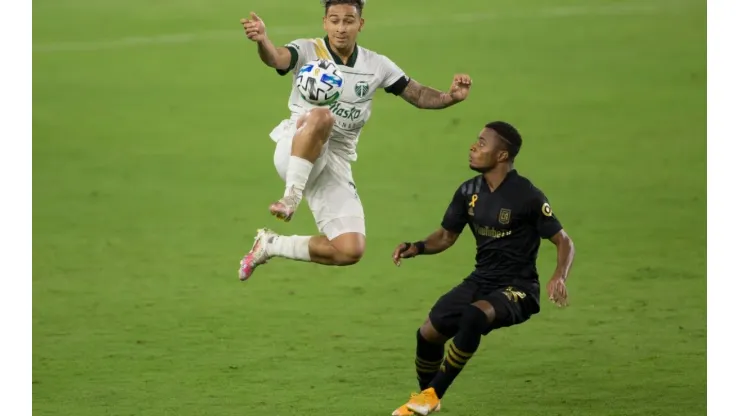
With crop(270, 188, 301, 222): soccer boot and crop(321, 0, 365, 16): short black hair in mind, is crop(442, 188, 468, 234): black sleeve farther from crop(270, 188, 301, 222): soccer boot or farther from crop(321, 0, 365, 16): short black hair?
crop(321, 0, 365, 16): short black hair

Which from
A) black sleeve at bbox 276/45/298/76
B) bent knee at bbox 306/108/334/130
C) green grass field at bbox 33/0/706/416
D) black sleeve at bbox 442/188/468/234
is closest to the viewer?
bent knee at bbox 306/108/334/130

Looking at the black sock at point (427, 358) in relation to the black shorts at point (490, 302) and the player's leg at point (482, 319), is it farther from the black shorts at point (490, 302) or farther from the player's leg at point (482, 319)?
the player's leg at point (482, 319)

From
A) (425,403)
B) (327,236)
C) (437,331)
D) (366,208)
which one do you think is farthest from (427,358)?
Answer: (366,208)

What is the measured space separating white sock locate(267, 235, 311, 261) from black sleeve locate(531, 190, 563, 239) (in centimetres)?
99

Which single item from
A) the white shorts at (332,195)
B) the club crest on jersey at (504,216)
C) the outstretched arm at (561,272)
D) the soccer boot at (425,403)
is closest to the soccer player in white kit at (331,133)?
the white shorts at (332,195)

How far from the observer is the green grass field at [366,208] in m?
7.14

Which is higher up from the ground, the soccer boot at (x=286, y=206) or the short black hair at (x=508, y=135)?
the short black hair at (x=508, y=135)

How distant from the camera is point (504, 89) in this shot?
39.1ft

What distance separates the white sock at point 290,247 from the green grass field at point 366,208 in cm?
74

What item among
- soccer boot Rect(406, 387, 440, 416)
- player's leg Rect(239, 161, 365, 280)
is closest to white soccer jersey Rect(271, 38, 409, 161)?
player's leg Rect(239, 161, 365, 280)

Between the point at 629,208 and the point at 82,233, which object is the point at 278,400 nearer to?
the point at 82,233

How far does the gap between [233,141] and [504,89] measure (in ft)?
7.47

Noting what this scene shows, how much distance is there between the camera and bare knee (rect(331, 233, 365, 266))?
626 cm

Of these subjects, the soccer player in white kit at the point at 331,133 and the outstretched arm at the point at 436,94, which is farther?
the outstretched arm at the point at 436,94
